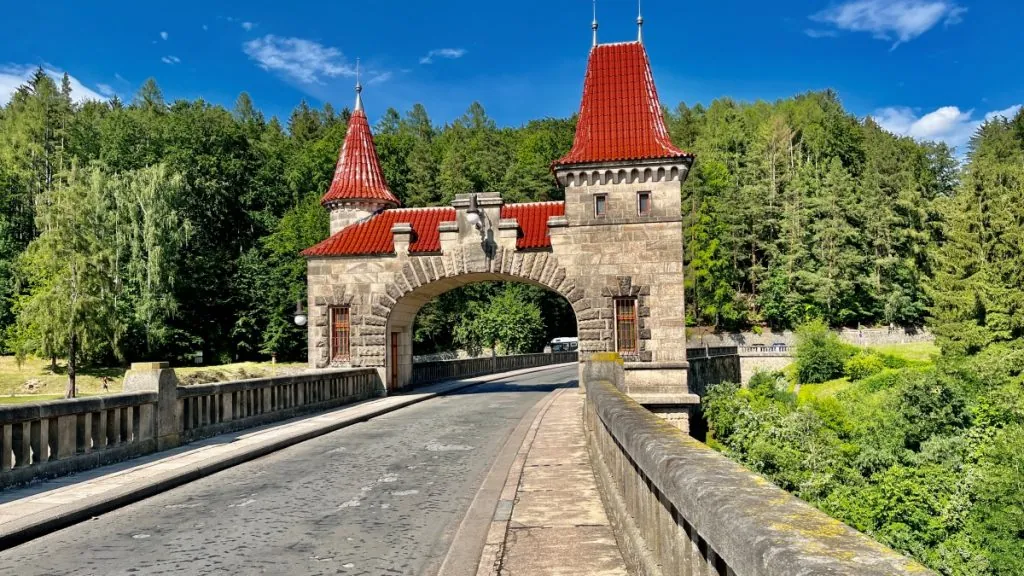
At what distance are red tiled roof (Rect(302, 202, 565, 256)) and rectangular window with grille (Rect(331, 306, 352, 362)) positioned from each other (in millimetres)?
2050

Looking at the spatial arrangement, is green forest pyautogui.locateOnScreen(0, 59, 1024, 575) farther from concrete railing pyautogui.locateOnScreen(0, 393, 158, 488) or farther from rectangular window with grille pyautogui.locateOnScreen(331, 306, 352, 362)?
concrete railing pyautogui.locateOnScreen(0, 393, 158, 488)

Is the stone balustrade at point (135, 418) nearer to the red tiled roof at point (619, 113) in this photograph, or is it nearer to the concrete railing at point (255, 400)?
the concrete railing at point (255, 400)

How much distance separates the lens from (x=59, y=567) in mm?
5645

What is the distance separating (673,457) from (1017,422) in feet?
99.4

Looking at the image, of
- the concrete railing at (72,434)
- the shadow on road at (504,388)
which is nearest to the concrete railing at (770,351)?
the shadow on road at (504,388)

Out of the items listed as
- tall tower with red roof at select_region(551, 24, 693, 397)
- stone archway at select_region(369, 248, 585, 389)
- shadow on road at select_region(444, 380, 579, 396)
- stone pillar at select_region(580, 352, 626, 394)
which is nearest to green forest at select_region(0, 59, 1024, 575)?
tall tower with red roof at select_region(551, 24, 693, 397)

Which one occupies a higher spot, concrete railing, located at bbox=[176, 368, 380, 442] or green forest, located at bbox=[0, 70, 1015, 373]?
green forest, located at bbox=[0, 70, 1015, 373]

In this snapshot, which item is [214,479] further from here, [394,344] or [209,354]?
[209,354]

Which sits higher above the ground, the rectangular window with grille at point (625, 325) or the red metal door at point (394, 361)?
the rectangular window with grille at point (625, 325)

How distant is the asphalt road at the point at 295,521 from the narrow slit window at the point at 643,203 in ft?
42.4

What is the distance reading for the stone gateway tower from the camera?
2327cm

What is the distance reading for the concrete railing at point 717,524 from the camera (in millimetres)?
1805

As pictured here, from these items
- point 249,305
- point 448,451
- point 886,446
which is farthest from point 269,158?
point 448,451

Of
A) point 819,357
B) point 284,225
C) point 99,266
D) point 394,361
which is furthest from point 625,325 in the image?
point 284,225
